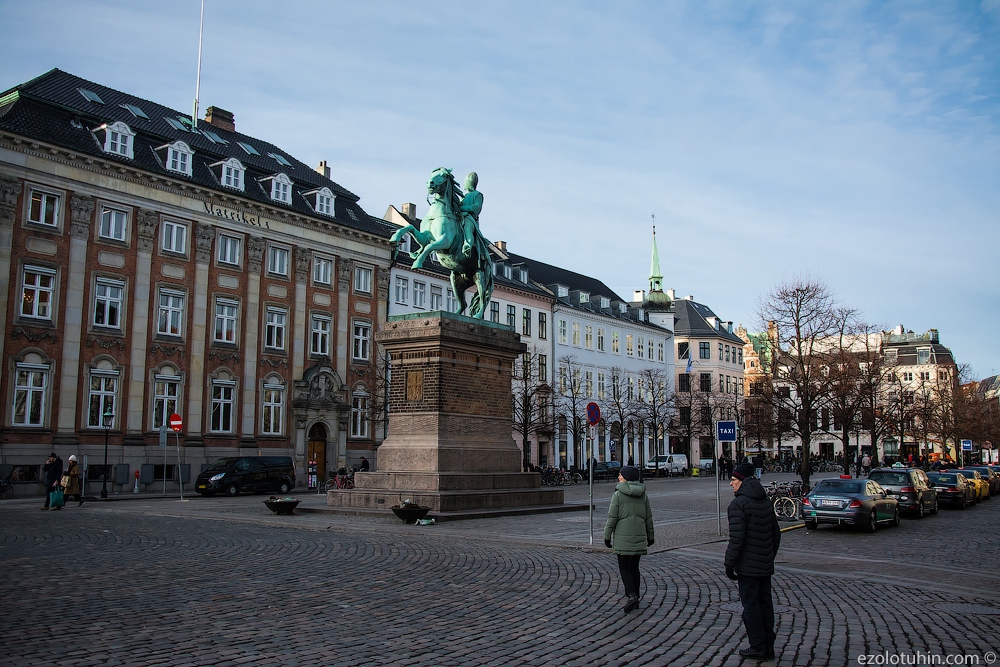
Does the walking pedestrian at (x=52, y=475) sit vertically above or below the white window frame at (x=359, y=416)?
below

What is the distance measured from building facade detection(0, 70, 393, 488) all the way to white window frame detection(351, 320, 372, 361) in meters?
0.09

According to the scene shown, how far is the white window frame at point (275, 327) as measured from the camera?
45.7 m

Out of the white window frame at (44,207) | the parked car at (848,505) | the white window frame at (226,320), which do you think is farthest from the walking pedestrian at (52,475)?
the parked car at (848,505)

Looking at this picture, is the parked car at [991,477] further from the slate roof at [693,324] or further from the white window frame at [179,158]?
the slate roof at [693,324]

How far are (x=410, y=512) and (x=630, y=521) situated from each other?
9501 millimetres

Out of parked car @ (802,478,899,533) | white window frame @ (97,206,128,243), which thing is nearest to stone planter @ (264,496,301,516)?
parked car @ (802,478,899,533)

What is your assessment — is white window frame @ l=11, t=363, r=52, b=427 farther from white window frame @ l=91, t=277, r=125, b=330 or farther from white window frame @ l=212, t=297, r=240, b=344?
white window frame @ l=212, t=297, r=240, b=344

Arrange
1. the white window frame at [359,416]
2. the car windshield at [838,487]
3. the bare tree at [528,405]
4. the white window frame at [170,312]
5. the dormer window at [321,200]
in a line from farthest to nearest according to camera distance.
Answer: the bare tree at [528,405]
the white window frame at [359,416]
the dormer window at [321,200]
the white window frame at [170,312]
the car windshield at [838,487]

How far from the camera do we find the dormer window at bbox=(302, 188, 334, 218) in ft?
162

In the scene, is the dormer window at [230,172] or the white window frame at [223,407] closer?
the white window frame at [223,407]

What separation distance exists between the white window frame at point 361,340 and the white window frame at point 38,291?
17.4m

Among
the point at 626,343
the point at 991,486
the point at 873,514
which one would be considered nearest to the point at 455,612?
the point at 873,514

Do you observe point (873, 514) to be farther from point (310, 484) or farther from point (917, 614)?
point (310, 484)

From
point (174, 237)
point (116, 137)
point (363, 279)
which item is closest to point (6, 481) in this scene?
point (174, 237)
